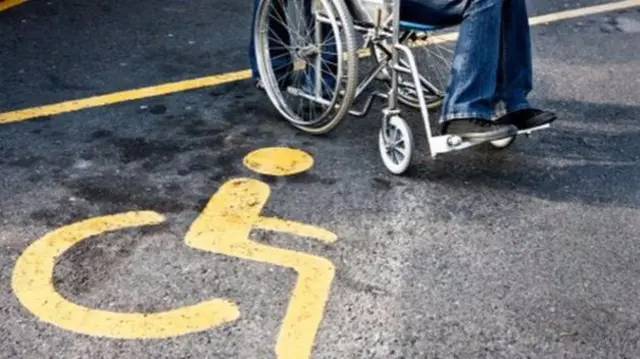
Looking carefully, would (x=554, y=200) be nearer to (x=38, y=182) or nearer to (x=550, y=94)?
(x=550, y=94)

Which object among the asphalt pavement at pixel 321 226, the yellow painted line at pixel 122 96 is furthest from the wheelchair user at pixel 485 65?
the yellow painted line at pixel 122 96

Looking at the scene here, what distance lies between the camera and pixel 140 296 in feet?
8.84

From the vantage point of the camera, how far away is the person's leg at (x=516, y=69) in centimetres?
330

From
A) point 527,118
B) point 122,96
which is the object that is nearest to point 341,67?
point 527,118

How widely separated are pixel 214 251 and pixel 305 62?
127 centimetres

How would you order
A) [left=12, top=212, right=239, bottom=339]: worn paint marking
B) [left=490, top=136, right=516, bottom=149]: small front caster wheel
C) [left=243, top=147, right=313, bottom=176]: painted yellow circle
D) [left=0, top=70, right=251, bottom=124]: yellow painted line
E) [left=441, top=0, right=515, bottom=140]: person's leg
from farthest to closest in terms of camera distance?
[left=0, top=70, right=251, bottom=124]: yellow painted line
[left=490, top=136, right=516, bottom=149]: small front caster wheel
[left=243, top=147, right=313, bottom=176]: painted yellow circle
[left=441, top=0, right=515, bottom=140]: person's leg
[left=12, top=212, right=239, bottom=339]: worn paint marking

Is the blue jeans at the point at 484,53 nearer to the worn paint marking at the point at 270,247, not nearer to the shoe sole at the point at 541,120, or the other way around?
the shoe sole at the point at 541,120

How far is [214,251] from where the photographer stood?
2.94 m

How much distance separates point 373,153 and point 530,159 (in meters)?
0.69

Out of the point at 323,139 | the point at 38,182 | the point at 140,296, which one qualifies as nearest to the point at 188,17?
the point at 323,139

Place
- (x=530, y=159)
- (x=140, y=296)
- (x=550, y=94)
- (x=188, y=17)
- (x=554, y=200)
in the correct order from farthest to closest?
1. (x=188, y=17)
2. (x=550, y=94)
3. (x=530, y=159)
4. (x=554, y=200)
5. (x=140, y=296)

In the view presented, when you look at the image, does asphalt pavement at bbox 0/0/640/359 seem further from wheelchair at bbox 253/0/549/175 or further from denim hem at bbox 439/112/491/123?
denim hem at bbox 439/112/491/123

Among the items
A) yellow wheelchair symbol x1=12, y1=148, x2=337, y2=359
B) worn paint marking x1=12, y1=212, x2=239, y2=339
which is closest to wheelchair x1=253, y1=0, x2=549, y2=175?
yellow wheelchair symbol x1=12, y1=148, x2=337, y2=359

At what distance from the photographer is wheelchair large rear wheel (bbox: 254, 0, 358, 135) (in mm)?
3588
